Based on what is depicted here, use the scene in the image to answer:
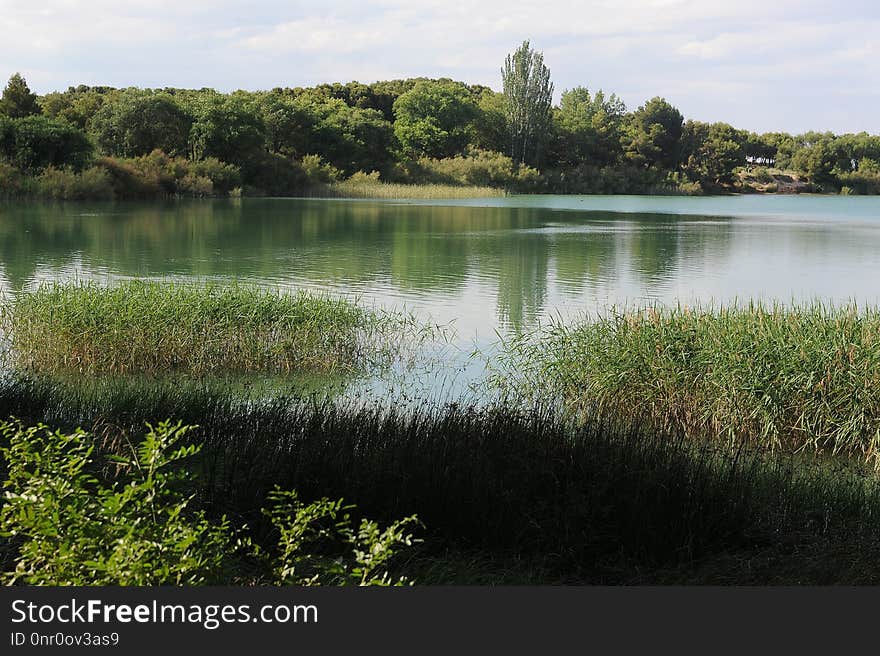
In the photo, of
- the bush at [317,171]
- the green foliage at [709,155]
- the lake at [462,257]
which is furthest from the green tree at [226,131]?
the green foliage at [709,155]

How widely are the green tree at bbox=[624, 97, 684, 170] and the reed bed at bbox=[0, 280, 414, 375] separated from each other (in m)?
76.7

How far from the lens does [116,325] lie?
9.05 m

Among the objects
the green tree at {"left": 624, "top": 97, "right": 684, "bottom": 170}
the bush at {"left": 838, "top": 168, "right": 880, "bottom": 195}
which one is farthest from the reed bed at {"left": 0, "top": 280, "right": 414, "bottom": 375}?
the bush at {"left": 838, "top": 168, "right": 880, "bottom": 195}

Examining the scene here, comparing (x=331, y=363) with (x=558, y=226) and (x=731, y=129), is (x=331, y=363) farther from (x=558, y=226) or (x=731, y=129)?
(x=731, y=129)

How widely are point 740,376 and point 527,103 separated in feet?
243

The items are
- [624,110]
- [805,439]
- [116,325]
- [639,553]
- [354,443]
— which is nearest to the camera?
[639,553]

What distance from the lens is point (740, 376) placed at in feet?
23.2

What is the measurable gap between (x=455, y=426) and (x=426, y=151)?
70.0 metres

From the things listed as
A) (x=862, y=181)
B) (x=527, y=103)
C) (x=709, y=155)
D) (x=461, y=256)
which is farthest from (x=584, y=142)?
(x=461, y=256)

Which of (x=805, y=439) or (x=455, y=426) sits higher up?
(x=455, y=426)

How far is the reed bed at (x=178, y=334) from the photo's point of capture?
29.2 ft

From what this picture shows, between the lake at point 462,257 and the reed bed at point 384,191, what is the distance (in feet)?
62.2

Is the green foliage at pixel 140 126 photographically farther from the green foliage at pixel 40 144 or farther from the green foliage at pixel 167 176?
the green foliage at pixel 40 144

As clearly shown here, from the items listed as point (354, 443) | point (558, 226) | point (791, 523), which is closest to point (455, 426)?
point (354, 443)
